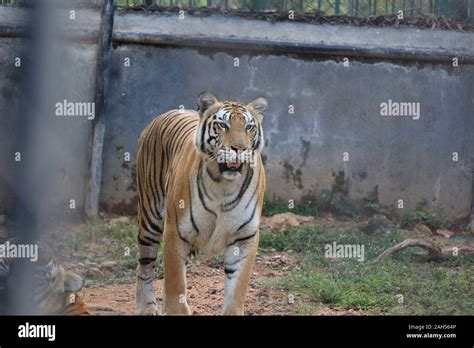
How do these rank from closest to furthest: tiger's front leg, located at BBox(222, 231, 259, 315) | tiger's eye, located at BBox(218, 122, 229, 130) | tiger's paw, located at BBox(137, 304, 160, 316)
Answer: tiger's front leg, located at BBox(222, 231, 259, 315) → tiger's eye, located at BBox(218, 122, 229, 130) → tiger's paw, located at BBox(137, 304, 160, 316)

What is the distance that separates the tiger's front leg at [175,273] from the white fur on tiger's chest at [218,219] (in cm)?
6

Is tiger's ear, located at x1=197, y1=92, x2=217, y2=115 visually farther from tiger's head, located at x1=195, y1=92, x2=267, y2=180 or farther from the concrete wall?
the concrete wall

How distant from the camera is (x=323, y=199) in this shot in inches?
305

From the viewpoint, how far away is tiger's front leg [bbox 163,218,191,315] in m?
4.81

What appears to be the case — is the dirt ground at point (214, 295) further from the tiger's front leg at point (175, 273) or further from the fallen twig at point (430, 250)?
the fallen twig at point (430, 250)

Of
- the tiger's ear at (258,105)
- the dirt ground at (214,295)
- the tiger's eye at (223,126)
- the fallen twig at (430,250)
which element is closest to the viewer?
the tiger's eye at (223,126)

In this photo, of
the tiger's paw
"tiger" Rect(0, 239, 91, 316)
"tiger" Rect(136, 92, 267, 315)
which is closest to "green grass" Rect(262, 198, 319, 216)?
the tiger's paw

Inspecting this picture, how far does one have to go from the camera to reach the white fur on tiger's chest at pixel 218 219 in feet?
15.8

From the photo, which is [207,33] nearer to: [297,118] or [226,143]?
[297,118]

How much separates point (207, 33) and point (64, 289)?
11.9 ft

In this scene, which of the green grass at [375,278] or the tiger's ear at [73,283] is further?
the green grass at [375,278]

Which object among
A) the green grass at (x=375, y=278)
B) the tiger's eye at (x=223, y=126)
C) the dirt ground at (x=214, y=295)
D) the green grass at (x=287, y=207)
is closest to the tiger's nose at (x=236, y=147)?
the tiger's eye at (x=223, y=126)

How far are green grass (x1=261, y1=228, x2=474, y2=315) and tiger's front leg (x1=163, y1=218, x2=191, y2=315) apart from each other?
129 centimetres
